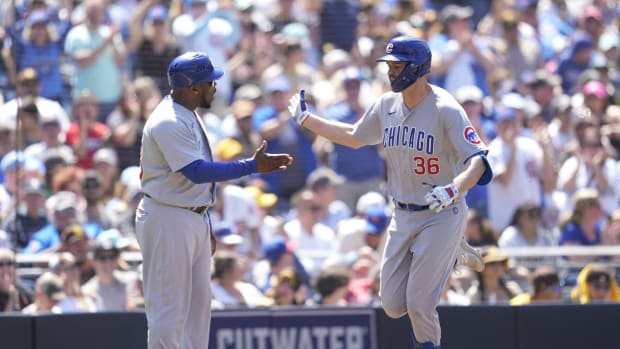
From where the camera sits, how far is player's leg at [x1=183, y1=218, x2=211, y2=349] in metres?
7.17

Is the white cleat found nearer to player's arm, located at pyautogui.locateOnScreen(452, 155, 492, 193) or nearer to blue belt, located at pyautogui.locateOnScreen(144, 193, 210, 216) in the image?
player's arm, located at pyautogui.locateOnScreen(452, 155, 492, 193)

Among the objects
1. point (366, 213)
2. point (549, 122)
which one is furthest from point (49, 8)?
point (549, 122)

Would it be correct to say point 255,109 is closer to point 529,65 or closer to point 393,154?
point 529,65

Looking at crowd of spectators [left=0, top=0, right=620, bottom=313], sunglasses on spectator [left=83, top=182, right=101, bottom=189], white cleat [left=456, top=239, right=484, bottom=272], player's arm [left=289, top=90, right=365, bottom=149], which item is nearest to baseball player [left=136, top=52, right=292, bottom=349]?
player's arm [left=289, top=90, right=365, bottom=149]

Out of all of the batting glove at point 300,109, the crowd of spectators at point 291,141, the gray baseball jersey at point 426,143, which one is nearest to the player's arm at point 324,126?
the batting glove at point 300,109

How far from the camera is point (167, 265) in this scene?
7008mm

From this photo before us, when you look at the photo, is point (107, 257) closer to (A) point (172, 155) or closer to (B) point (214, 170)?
(A) point (172, 155)

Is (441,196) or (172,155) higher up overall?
(172,155)

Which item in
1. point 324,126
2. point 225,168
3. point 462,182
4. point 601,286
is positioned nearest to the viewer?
point 462,182

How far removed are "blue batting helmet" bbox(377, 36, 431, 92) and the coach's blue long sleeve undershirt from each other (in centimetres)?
94

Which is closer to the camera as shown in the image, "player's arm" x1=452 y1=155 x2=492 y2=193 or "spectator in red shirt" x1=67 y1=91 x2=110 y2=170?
"player's arm" x1=452 y1=155 x2=492 y2=193

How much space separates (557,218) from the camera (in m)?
11.5

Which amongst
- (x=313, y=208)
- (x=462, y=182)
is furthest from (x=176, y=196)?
(x=313, y=208)

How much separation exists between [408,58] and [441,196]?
2.80ft
